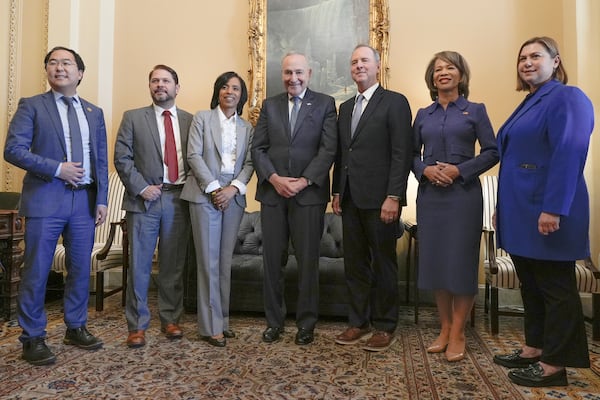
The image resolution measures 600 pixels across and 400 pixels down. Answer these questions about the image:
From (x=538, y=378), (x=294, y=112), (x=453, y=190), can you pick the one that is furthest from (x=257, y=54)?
(x=538, y=378)

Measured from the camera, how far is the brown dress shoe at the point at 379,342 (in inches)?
104

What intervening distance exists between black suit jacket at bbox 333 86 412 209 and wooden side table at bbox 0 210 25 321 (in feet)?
7.99

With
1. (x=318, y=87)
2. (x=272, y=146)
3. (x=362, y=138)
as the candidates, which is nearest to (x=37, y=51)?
(x=318, y=87)

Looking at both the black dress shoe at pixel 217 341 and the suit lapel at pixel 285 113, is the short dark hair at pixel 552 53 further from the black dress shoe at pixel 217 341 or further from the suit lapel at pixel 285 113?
the black dress shoe at pixel 217 341

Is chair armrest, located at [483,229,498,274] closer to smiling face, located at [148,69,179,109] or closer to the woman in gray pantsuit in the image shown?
the woman in gray pantsuit

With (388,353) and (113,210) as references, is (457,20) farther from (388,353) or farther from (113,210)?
(113,210)

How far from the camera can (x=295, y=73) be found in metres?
2.80

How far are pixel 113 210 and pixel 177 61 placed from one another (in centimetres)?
160

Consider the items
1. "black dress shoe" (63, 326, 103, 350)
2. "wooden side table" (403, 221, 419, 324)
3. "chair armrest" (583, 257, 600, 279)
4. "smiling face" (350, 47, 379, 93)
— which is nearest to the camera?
"black dress shoe" (63, 326, 103, 350)

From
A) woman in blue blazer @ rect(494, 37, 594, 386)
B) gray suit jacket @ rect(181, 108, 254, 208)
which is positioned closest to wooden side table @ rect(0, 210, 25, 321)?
gray suit jacket @ rect(181, 108, 254, 208)

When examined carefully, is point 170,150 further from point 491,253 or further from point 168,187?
point 491,253

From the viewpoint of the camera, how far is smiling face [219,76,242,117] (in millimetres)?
2840

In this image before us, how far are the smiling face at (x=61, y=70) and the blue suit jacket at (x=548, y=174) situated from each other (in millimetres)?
2316

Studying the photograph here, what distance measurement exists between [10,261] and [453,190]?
3093 mm
